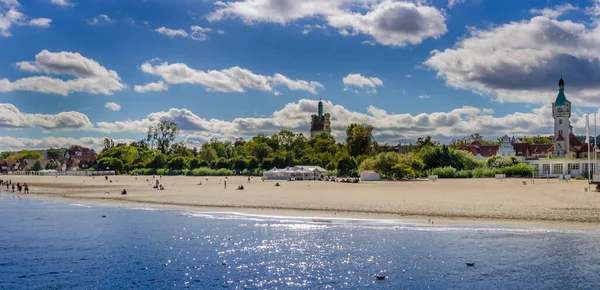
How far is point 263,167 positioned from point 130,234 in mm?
79677

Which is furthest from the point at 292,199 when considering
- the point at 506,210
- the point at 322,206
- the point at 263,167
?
the point at 263,167

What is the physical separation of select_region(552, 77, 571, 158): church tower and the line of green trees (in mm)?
21361

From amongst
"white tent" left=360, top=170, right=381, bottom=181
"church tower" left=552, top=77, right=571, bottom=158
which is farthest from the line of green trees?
"church tower" left=552, top=77, right=571, bottom=158

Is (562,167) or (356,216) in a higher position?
(562,167)

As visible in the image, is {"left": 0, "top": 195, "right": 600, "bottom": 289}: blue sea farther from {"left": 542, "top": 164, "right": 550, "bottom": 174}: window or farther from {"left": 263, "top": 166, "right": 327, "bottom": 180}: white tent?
{"left": 542, "top": 164, "right": 550, "bottom": 174}: window

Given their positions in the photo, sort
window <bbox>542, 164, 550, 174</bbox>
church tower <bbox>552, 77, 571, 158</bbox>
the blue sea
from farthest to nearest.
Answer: church tower <bbox>552, 77, 571, 158</bbox>
window <bbox>542, 164, 550, 174</bbox>
the blue sea

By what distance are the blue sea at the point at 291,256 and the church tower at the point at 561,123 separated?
84233mm

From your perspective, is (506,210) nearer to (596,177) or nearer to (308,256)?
(308,256)

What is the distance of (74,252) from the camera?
23891 millimetres

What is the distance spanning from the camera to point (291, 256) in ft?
74.5

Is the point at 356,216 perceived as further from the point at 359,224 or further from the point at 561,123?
the point at 561,123

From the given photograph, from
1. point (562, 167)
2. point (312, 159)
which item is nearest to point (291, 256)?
point (562, 167)

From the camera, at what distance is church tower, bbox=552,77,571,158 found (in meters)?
102

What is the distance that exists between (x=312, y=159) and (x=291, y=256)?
87.4 meters
